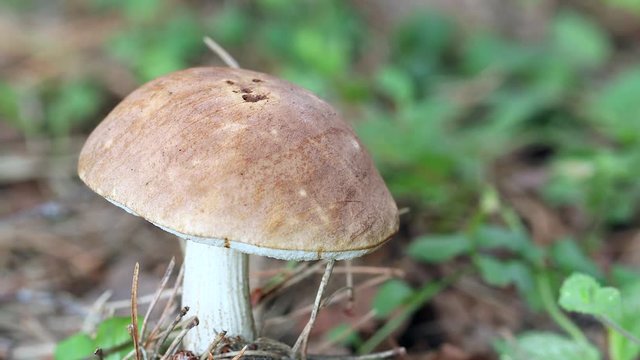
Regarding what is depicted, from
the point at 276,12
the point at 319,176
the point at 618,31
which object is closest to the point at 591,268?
the point at 319,176

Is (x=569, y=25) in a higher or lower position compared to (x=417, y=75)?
higher

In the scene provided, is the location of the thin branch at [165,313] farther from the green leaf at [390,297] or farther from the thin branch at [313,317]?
the green leaf at [390,297]

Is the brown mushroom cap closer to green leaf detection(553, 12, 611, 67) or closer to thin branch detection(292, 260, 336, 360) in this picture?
thin branch detection(292, 260, 336, 360)

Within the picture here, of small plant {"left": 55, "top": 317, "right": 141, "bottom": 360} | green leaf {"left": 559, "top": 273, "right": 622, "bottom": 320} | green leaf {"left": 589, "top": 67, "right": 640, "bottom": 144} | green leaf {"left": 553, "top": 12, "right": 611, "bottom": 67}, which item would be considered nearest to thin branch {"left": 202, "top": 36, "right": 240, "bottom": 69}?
small plant {"left": 55, "top": 317, "right": 141, "bottom": 360}

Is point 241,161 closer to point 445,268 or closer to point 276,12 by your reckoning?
point 445,268

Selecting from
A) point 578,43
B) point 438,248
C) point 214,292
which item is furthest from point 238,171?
point 578,43

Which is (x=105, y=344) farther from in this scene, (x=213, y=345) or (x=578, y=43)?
(x=578, y=43)
